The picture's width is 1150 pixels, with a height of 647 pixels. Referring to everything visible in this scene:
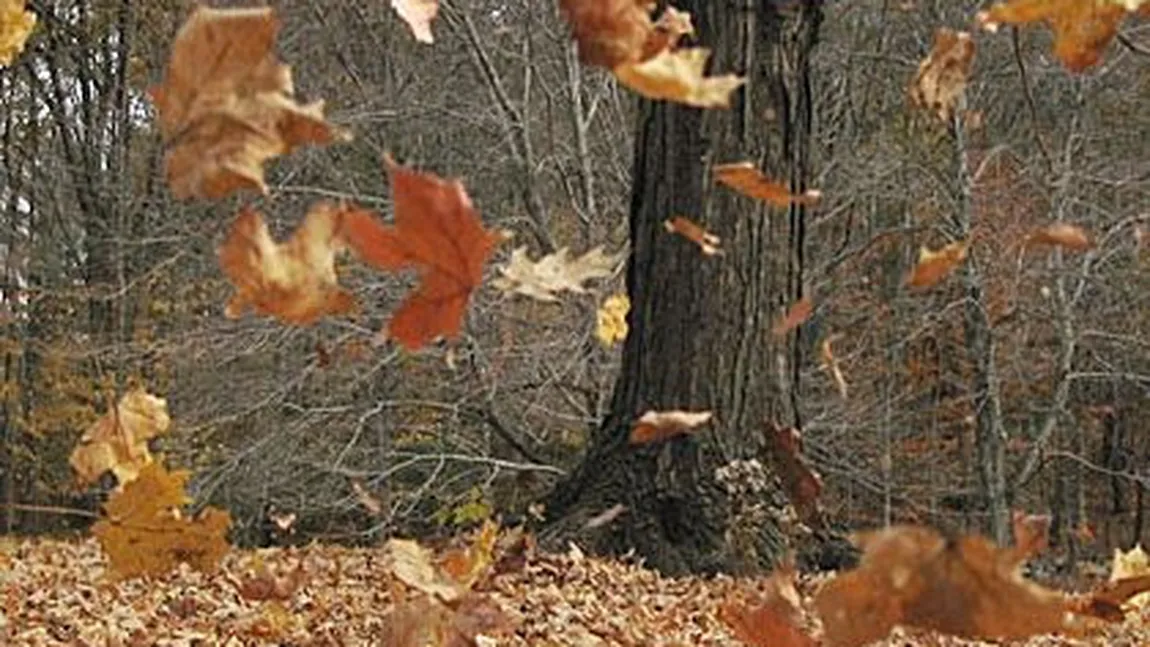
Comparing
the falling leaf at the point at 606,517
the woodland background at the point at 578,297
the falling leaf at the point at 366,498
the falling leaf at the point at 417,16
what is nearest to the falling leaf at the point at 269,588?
the falling leaf at the point at 366,498

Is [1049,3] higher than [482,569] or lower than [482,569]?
higher

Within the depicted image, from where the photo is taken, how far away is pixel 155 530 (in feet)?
8.02

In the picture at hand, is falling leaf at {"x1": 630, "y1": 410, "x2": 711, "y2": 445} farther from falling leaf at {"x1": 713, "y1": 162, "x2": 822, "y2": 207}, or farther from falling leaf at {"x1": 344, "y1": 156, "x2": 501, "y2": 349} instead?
falling leaf at {"x1": 344, "y1": 156, "x2": 501, "y2": 349}

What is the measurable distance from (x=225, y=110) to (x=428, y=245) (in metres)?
0.22

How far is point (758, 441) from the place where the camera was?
6.08 metres

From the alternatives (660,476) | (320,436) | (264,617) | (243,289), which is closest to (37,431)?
(320,436)

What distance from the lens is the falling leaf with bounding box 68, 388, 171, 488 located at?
2.57 metres

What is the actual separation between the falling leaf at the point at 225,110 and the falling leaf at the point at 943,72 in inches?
39.3

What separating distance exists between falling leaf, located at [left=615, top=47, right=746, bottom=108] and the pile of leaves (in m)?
0.45

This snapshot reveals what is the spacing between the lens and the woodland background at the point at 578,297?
446 inches

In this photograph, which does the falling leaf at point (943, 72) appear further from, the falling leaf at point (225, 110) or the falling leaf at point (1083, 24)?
the falling leaf at point (225, 110)

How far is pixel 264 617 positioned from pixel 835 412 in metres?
8.99

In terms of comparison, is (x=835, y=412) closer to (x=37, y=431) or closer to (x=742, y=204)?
(x=742, y=204)

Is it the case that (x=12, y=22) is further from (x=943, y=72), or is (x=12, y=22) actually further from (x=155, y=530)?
(x=943, y=72)
